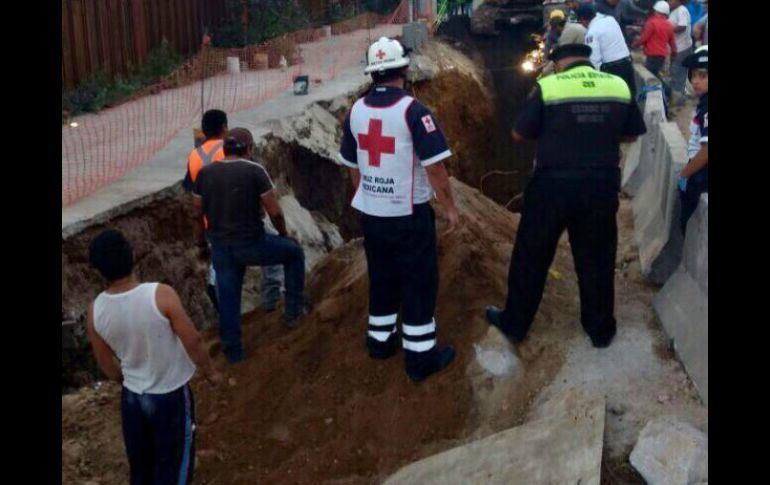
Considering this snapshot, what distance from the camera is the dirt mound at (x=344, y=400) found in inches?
216

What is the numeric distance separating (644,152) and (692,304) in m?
4.67

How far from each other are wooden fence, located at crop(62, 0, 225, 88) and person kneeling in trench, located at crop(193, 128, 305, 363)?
797cm

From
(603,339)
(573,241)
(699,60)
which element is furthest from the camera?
(699,60)

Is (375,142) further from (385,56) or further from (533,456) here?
(533,456)

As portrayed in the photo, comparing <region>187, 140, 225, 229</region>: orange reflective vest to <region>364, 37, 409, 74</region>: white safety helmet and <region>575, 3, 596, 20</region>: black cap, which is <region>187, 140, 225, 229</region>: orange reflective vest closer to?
<region>364, 37, 409, 74</region>: white safety helmet

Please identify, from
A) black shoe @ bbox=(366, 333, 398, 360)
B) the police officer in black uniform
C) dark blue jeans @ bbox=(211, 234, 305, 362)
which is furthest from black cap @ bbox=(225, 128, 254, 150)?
the police officer in black uniform

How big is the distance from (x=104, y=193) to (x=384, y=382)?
343 centimetres

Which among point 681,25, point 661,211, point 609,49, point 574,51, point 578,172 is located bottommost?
point 661,211

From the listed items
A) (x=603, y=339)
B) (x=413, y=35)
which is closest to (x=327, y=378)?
(x=603, y=339)

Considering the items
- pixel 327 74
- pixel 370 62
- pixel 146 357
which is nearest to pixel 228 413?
pixel 146 357

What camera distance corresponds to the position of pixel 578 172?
5.46m

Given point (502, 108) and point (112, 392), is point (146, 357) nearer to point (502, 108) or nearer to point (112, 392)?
point (112, 392)

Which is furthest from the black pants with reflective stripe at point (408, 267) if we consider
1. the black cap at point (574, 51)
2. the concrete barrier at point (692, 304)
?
the concrete barrier at point (692, 304)

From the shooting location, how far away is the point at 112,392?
6414 mm
